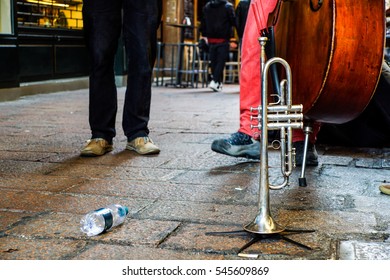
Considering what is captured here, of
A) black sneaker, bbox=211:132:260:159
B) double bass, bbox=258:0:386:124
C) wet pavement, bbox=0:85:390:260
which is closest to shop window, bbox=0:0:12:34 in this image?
wet pavement, bbox=0:85:390:260

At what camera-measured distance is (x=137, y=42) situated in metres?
3.33

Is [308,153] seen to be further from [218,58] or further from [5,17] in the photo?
[218,58]

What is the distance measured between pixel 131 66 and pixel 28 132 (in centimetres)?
137

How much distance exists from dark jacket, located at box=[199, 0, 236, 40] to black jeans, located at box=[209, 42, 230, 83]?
0.18 m

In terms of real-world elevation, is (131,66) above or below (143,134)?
above

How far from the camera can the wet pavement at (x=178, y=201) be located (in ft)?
5.72

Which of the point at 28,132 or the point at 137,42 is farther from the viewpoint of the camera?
the point at 28,132

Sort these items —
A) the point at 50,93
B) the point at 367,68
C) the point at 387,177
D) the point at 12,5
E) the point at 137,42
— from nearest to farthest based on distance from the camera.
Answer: the point at 367,68 → the point at 387,177 → the point at 137,42 → the point at 12,5 → the point at 50,93

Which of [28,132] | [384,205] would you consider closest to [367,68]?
[384,205]

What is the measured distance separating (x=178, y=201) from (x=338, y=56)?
2.64 ft

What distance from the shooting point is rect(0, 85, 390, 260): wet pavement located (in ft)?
5.72

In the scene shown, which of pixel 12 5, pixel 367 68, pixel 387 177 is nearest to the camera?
pixel 367 68

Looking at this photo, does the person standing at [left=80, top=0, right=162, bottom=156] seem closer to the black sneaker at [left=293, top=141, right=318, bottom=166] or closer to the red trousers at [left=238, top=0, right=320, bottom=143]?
the red trousers at [left=238, top=0, right=320, bottom=143]
